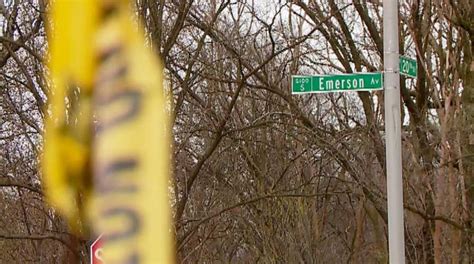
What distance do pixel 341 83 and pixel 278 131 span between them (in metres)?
3.88

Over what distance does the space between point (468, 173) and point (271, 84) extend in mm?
2507

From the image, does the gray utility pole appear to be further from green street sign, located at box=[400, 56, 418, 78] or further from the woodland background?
the woodland background

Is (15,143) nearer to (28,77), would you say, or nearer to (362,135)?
(28,77)

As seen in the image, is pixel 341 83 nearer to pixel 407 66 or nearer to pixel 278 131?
pixel 407 66

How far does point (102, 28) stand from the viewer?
617 millimetres

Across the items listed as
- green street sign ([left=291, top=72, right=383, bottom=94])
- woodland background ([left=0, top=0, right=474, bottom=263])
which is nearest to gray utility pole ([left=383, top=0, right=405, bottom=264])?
green street sign ([left=291, top=72, right=383, bottom=94])

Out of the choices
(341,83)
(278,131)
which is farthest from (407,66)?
(278,131)

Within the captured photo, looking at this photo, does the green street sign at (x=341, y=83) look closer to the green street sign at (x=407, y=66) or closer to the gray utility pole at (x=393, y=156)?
the gray utility pole at (x=393, y=156)

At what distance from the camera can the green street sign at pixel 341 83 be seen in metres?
4.76

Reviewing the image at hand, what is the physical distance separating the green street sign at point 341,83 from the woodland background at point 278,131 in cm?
173

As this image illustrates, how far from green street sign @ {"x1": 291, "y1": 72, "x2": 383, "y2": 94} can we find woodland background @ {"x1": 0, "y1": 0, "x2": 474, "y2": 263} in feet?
5.69

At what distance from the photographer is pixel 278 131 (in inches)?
340

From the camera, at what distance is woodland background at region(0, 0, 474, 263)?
24.0 ft

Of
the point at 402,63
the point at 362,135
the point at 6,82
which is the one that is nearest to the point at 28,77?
the point at 6,82
